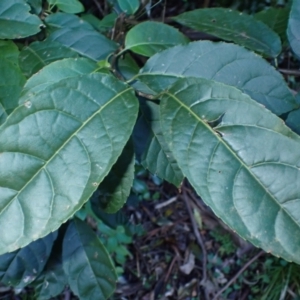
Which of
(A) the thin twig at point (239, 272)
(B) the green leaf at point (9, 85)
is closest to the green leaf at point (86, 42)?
(B) the green leaf at point (9, 85)

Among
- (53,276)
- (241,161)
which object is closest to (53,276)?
(53,276)

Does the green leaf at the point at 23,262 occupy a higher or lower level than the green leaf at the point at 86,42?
lower

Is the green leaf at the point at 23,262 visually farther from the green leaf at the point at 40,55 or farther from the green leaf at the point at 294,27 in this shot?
the green leaf at the point at 294,27

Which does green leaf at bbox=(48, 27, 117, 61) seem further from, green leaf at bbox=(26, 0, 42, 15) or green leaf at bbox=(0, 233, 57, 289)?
green leaf at bbox=(0, 233, 57, 289)

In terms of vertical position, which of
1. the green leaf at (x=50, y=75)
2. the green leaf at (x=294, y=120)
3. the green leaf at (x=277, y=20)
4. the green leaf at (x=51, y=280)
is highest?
the green leaf at (x=50, y=75)

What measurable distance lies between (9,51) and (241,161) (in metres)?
0.62

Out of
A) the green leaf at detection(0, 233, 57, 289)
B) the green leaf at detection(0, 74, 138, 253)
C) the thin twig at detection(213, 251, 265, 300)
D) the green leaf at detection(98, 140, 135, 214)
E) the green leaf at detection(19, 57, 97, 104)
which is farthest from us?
the thin twig at detection(213, 251, 265, 300)

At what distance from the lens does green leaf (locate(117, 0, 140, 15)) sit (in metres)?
1.18

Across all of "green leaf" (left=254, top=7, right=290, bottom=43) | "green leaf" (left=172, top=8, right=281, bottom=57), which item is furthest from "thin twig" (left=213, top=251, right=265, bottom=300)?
"green leaf" (left=172, top=8, right=281, bottom=57)

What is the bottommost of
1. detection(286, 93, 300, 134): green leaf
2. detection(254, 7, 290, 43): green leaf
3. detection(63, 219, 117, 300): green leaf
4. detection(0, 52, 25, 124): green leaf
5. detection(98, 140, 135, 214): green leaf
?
detection(63, 219, 117, 300): green leaf

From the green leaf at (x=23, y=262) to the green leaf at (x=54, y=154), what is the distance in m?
0.70

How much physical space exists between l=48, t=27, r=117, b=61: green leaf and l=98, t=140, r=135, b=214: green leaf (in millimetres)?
242

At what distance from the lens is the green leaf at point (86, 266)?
1415 mm

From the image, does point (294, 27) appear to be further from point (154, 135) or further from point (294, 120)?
point (154, 135)
